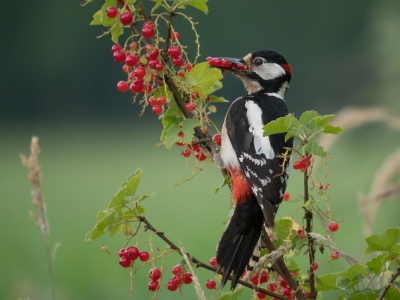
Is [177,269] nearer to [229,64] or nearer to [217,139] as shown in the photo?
[217,139]

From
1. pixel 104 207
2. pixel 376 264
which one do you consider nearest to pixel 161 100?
pixel 376 264

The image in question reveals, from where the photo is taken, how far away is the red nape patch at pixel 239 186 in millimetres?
1581

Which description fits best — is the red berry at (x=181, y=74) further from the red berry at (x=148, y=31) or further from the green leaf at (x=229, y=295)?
the green leaf at (x=229, y=295)

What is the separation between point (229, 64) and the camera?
1967 mm

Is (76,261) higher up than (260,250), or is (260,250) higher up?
(260,250)

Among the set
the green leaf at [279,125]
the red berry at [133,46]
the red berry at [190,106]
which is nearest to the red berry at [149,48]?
the red berry at [133,46]

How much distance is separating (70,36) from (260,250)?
7520mm

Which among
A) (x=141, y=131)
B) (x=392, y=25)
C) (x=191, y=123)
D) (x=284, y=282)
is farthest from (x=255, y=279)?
(x=141, y=131)

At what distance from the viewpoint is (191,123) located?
1.34 meters

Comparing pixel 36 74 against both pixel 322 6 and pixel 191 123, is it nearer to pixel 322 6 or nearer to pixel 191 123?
pixel 322 6

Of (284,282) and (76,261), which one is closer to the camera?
(284,282)

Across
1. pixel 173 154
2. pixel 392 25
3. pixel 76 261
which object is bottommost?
pixel 173 154

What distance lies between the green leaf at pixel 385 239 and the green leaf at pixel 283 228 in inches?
7.9

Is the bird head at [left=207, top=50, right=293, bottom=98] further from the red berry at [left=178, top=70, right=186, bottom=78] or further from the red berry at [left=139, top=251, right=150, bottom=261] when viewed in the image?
the red berry at [left=139, top=251, right=150, bottom=261]
